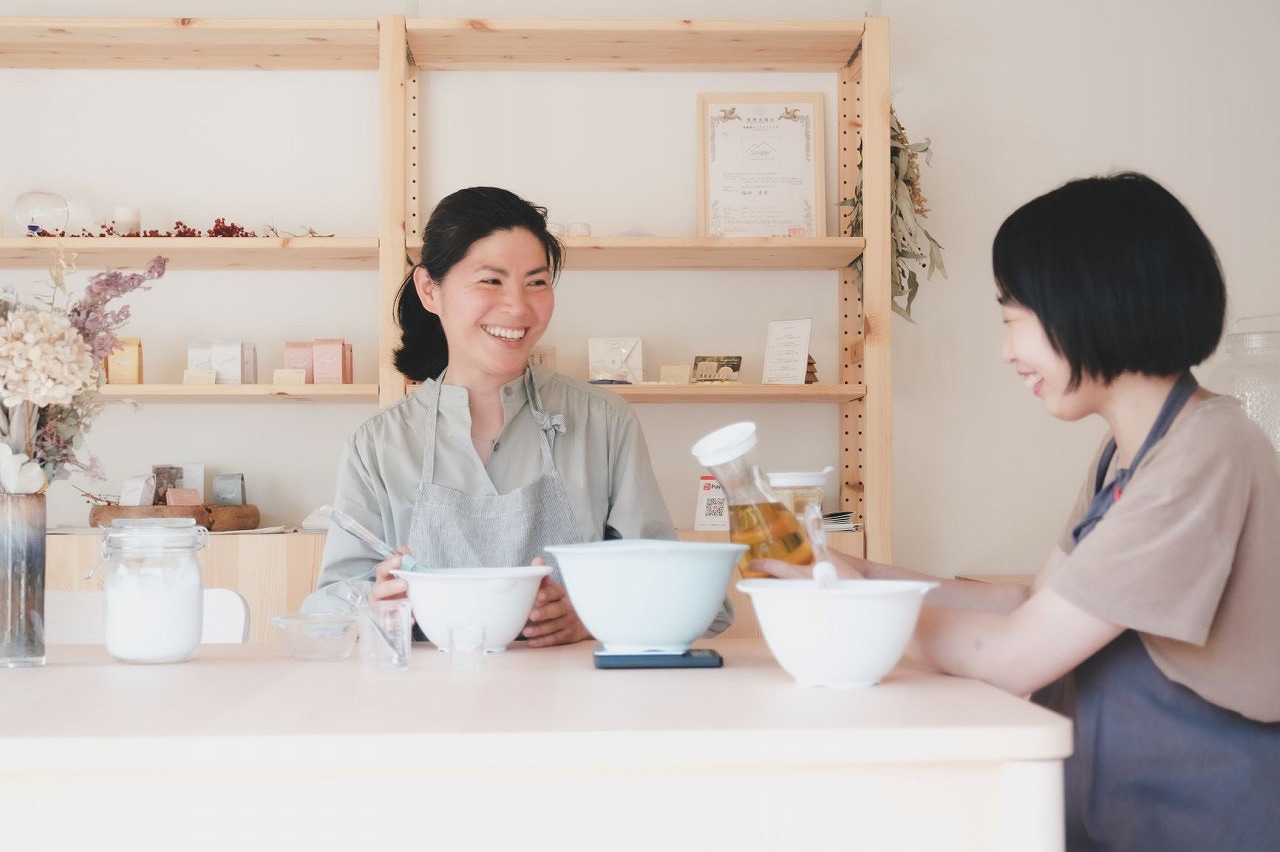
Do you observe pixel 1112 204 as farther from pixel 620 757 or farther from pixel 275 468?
pixel 275 468

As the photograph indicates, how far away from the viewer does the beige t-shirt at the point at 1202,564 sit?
4.00 ft

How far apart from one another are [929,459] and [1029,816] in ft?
8.31

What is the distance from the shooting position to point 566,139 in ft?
11.2

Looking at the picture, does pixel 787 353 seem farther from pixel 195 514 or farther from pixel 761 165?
pixel 195 514

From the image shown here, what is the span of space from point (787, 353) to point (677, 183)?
0.60 meters

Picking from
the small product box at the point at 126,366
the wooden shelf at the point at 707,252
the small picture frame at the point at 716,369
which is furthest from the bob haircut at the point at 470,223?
the small product box at the point at 126,366

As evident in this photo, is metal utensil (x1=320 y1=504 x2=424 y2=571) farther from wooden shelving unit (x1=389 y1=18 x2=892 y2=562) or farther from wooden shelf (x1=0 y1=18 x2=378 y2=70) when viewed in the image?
wooden shelf (x1=0 y1=18 x2=378 y2=70)

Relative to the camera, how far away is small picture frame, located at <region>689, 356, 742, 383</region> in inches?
127

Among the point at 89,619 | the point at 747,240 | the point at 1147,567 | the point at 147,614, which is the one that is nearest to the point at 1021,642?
the point at 1147,567

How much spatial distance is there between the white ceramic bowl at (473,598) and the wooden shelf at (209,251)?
1.78 metres

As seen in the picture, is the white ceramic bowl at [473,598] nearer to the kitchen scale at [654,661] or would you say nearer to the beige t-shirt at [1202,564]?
the kitchen scale at [654,661]

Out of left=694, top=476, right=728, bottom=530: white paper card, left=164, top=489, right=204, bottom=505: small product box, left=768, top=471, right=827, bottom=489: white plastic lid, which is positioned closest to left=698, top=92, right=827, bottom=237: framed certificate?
left=694, top=476, right=728, bottom=530: white paper card

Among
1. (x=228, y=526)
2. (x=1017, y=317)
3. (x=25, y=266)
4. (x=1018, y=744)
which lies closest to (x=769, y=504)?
(x=1017, y=317)

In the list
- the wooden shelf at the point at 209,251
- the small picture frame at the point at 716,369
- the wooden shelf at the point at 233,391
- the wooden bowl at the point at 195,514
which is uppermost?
the wooden shelf at the point at 209,251
